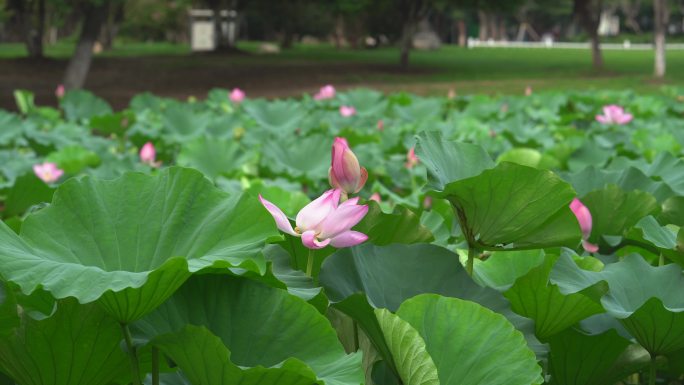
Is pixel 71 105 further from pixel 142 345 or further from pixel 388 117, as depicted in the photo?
pixel 142 345

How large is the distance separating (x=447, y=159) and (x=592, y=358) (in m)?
0.28

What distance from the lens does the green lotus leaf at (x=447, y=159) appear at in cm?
120

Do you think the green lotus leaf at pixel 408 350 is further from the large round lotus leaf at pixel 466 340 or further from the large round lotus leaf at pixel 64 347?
the large round lotus leaf at pixel 64 347

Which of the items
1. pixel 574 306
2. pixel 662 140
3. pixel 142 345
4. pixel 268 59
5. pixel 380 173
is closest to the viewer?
pixel 142 345

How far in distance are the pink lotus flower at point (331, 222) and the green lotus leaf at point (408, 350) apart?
14cm

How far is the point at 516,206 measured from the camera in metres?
1.17

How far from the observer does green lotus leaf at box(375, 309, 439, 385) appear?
904mm

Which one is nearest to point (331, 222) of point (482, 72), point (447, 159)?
point (447, 159)

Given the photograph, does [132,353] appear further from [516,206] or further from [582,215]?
[582,215]

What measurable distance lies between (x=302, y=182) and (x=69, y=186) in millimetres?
2516

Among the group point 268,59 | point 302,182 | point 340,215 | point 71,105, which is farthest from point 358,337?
point 268,59

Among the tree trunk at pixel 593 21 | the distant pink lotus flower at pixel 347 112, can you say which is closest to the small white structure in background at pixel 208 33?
the tree trunk at pixel 593 21

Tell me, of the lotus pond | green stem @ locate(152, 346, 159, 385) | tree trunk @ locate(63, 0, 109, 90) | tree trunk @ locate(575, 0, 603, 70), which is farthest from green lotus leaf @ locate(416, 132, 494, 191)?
tree trunk @ locate(575, 0, 603, 70)

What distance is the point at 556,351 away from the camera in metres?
1.21
